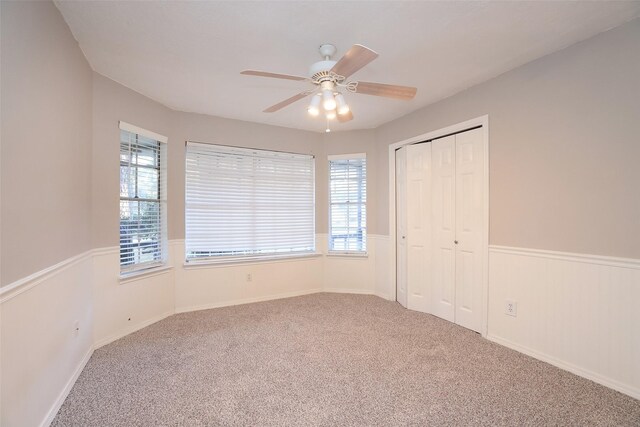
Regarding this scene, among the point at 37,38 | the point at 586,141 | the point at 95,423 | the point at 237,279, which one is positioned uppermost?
the point at 37,38

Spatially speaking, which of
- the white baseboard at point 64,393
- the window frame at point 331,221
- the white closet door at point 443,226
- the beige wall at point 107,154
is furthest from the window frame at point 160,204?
the white closet door at point 443,226

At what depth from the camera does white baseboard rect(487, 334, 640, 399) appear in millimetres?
2012

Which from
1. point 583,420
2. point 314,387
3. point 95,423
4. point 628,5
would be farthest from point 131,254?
point 628,5

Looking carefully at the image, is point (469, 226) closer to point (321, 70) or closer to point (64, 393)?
point (321, 70)

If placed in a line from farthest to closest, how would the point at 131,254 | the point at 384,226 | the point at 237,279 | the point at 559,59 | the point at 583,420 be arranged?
the point at 384,226
the point at 237,279
the point at 131,254
the point at 559,59
the point at 583,420

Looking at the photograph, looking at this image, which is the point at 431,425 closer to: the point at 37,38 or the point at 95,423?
the point at 95,423

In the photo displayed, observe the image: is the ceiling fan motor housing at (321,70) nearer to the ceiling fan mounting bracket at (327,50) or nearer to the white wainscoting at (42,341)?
the ceiling fan mounting bracket at (327,50)

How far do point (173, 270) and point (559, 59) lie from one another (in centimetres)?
443

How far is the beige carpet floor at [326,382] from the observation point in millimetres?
1800

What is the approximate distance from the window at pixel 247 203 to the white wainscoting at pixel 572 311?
8.77 ft

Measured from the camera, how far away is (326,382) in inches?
84.8

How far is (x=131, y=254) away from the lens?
3.15m

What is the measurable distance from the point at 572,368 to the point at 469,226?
4.68 feet

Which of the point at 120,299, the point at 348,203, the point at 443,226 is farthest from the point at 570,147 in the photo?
the point at 120,299
